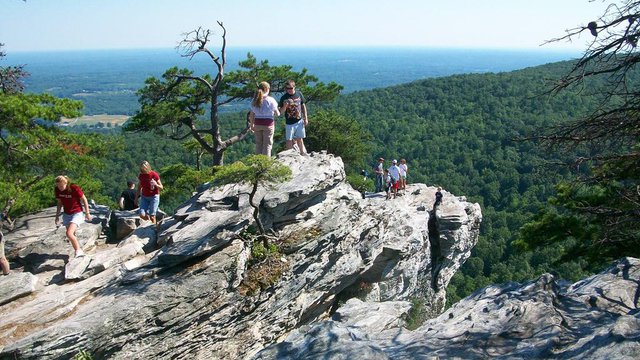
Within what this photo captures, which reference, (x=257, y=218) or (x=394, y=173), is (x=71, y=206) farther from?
(x=394, y=173)

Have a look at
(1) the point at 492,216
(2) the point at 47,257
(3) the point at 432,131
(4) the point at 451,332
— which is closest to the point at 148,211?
(2) the point at 47,257

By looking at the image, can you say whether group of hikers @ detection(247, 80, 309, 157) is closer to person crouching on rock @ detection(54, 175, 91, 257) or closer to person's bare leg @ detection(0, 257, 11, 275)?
person crouching on rock @ detection(54, 175, 91, 257)

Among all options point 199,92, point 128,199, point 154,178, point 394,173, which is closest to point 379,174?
point 394,173

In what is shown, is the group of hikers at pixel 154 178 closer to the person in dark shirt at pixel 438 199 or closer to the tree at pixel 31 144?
the tree at pixel 31 144

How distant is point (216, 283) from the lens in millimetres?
9359

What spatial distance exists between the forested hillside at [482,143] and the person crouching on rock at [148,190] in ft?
35.1

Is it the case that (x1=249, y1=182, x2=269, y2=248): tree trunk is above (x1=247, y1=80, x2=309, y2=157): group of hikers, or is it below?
below

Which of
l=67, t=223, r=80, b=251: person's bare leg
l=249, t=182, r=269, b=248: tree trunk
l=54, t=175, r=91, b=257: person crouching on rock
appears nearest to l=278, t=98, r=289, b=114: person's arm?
l=249, t=182, r=269, b=248: tree trunk

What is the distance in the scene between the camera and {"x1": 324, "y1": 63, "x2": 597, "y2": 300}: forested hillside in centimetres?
4073

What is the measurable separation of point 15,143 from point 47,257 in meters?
3.52

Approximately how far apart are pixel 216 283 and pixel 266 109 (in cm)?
448

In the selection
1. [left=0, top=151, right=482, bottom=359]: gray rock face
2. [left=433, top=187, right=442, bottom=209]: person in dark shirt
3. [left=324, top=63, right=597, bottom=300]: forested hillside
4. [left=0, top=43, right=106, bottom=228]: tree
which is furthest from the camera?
[left=324, top=63, right=597, bottom=300]: forested hillside

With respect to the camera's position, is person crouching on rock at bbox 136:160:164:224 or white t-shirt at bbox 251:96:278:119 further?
white t-shirt at bbox 251:96:278:119

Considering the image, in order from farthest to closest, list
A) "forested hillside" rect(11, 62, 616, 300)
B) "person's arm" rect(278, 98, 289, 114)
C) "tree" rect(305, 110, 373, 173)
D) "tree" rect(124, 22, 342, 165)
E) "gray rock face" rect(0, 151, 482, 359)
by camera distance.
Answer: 1. "forested hillside" rect(11, 62, 616, 300)
2. "tree" rect(305, 110, 373, 173)
3. "tree" rect(124, 22, 342, 165)
4. "person's arm" rect(278, 98, 289, 114)
5. "gray rock face" rect(0, 151, 482, 359)
